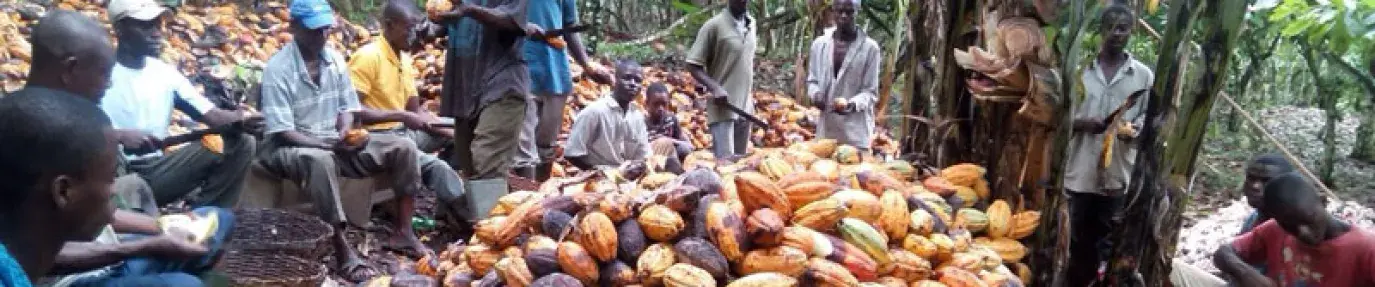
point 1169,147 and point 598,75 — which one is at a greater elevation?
point 1169,147

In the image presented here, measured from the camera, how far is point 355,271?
4488 millimetres

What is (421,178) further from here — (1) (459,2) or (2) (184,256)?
(2) (184,256)

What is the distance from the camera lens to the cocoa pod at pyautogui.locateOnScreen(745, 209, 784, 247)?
2.31m

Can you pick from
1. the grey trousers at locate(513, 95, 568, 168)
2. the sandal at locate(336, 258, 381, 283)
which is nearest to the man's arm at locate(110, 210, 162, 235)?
the sandal at locate(336, 258, 381, 283)

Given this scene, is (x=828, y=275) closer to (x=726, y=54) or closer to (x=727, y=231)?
(x=727, y=231)

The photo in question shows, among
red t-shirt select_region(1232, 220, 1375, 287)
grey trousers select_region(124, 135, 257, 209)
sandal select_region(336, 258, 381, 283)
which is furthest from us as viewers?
sandal select_region(336, 258, 381, 283)

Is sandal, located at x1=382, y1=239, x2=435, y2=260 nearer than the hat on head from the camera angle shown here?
No

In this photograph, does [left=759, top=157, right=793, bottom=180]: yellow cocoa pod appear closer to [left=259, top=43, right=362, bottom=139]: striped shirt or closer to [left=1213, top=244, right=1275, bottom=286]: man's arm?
[left=1213, top=244, right=1275, bottom=286]: man's arm

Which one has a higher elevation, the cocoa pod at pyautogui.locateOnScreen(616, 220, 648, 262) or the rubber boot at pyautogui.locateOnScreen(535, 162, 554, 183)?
the cocoa pod at pyautogui.locateOnScreen(616, 220, 648, 262)

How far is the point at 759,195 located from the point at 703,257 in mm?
252

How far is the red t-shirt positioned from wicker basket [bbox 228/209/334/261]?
3.13 m

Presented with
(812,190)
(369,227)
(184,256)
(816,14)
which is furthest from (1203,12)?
(816,14)

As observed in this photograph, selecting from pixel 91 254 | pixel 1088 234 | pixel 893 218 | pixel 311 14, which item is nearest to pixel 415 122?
pixel 311 14

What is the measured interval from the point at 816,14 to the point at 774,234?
6.52 meters
